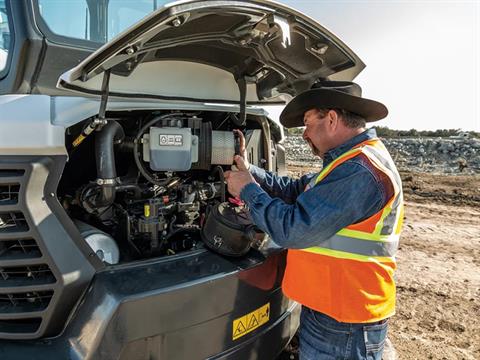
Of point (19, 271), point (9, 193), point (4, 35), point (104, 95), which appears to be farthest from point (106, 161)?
point (4, 35)

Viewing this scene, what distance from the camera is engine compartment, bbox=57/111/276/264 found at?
226cm

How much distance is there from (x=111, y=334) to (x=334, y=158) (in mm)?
1445

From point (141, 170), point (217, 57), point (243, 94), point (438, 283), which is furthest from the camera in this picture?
point (438, 283)

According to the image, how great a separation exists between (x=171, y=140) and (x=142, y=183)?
0.39 meters

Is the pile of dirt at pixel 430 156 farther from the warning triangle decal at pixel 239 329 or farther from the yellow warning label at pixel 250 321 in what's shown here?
the warning triangle decal at pixel 239 329

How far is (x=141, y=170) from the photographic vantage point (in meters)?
2.44

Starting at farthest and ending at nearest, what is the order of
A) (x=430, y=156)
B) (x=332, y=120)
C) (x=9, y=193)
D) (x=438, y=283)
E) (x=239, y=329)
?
(x=430, y=156), (x=438, y=283), (x=332, y=120), (x=239, y=329), (x=9, y=193)

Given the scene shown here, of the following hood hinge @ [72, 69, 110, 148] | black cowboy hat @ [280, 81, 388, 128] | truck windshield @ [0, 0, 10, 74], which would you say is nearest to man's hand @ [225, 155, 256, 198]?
black cowboy hat @ [280, 81, 388, 128]

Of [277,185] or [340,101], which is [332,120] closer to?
[340,101]

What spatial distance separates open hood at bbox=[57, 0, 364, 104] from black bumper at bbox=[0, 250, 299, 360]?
39.4 inches

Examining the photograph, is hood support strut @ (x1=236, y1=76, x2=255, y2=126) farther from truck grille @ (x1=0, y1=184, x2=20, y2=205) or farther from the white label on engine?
truck grille @ (x1=0, y1=184, x2=20, y2=205)

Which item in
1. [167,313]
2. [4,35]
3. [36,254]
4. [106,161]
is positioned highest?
[4,35]

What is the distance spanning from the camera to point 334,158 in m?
2.32

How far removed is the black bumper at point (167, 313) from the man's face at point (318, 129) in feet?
2.48
